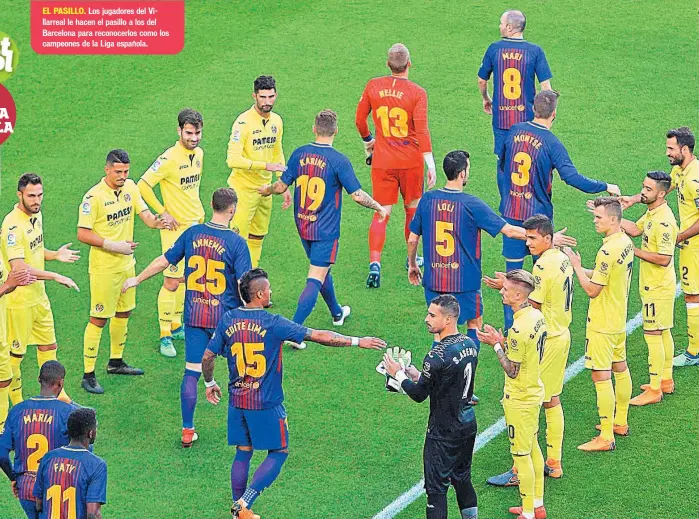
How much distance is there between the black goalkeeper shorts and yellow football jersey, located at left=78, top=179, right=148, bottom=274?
408 cm

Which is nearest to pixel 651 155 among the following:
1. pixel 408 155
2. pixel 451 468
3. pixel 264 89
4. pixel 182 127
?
pixel 408 155

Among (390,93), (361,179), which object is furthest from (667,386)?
(361,179)

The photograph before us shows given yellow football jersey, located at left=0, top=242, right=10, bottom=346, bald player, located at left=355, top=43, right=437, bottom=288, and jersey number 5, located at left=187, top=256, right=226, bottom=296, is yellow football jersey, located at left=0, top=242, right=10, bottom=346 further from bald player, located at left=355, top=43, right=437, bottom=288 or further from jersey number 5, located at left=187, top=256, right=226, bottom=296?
bald player, located at left=355, top=43, right=437, bottom=288

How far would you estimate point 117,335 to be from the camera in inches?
474

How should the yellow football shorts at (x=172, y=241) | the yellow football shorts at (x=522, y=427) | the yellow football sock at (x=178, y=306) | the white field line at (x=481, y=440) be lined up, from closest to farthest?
the yellow football shorts at (x=522, y=427) < the white field line at (x=481, y=440) < the yellow football shorts at (x=172, y=241) < the yellow football sock at (x=178, y=306)

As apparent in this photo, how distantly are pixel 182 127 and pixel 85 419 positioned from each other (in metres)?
4.71

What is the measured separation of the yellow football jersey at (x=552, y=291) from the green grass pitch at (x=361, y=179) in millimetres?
1381

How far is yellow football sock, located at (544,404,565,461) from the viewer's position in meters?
10.0

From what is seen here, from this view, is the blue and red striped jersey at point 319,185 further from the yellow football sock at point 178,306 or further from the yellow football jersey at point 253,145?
the yellow football sock at point 178,306

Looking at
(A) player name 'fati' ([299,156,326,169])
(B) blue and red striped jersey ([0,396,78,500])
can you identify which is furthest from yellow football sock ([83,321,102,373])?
(B) blue and red striped jersey ([0,396,78,500])

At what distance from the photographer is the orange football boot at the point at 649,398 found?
11500mm

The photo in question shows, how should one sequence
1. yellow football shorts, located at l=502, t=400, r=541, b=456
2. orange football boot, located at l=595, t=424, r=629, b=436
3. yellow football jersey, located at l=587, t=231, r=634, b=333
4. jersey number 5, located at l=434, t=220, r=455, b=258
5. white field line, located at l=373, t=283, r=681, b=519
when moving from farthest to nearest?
jersey number 5, located at l=434, t=220, r=455, b=258
orange football boot, located at l=595, t=424, r=629, b=436
yellow football jersey, located at l=587, t=231, r=634, b=333
white field line, located at l=373, t=283, r=681, b=519
yellow football shorts, located at l=502, t=400, r=541, b=456

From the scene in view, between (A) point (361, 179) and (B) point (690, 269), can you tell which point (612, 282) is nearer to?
(B) point (690, 269)
